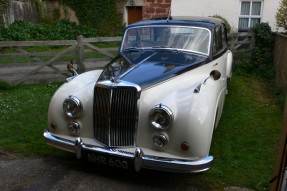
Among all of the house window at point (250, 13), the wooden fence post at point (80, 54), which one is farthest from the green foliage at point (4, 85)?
the house window at point (250, 13)

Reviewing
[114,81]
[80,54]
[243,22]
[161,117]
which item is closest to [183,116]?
[161,117]

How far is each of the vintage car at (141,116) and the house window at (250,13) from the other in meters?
11.4

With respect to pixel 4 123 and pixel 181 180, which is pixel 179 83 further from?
pixel 4 123

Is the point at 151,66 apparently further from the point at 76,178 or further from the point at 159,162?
the point at 76,178

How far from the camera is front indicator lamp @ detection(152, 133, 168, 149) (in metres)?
3.58

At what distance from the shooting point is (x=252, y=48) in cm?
973

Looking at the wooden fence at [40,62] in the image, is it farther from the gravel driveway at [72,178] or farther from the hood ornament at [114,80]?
the hood ornament at [114,80]

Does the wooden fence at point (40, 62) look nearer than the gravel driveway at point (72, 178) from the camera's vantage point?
No

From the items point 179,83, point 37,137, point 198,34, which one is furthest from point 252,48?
point 37,137

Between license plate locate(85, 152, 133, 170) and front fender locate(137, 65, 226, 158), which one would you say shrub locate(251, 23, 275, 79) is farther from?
license plate locate(85, 152, 133, 170)

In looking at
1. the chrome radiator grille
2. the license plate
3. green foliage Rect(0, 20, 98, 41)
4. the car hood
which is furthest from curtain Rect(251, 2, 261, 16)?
the license plate

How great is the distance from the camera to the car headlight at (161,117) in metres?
3.53

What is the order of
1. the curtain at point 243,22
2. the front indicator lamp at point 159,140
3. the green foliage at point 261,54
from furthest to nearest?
1. the curtain at point 243,22
2. the green foliage at point 261,54
3. the front indicator lamp at point 159,140

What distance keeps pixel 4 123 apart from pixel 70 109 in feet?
7.48
